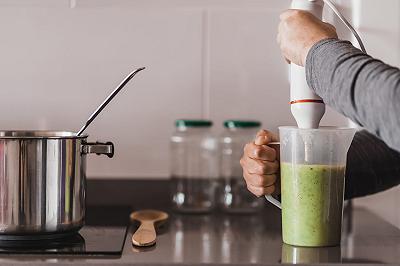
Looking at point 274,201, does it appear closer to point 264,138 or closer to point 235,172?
point 264,138

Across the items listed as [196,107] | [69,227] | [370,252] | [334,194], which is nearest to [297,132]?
[334,194]

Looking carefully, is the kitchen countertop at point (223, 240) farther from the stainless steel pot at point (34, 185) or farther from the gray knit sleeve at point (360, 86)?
the gray knit sleeve at point (360, 86)

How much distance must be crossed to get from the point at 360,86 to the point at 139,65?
72 centimetres

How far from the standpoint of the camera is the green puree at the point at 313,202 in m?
1.03

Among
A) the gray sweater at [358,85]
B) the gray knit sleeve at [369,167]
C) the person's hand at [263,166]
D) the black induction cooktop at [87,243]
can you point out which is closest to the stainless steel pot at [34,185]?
the black induction cooktop at [87,243]

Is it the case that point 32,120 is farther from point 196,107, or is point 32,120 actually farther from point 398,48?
point 398,48

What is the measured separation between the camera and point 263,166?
1.11m

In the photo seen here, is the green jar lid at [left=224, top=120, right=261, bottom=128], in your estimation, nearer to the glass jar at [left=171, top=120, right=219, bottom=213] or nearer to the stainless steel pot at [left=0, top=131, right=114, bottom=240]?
the glass jar at [left=171, top=120, right=219, bottom=213]

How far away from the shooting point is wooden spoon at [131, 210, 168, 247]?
3.56 feet

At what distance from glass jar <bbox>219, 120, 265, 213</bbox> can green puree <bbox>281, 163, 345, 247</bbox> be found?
37 centimetres

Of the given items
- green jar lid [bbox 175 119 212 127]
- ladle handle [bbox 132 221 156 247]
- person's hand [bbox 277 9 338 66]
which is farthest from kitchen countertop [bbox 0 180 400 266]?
person's hand [bbox 277 9 338 66]

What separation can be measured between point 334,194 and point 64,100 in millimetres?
669

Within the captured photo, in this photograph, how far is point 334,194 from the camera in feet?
3.43

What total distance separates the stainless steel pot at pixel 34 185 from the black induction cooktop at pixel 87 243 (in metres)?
0.02
